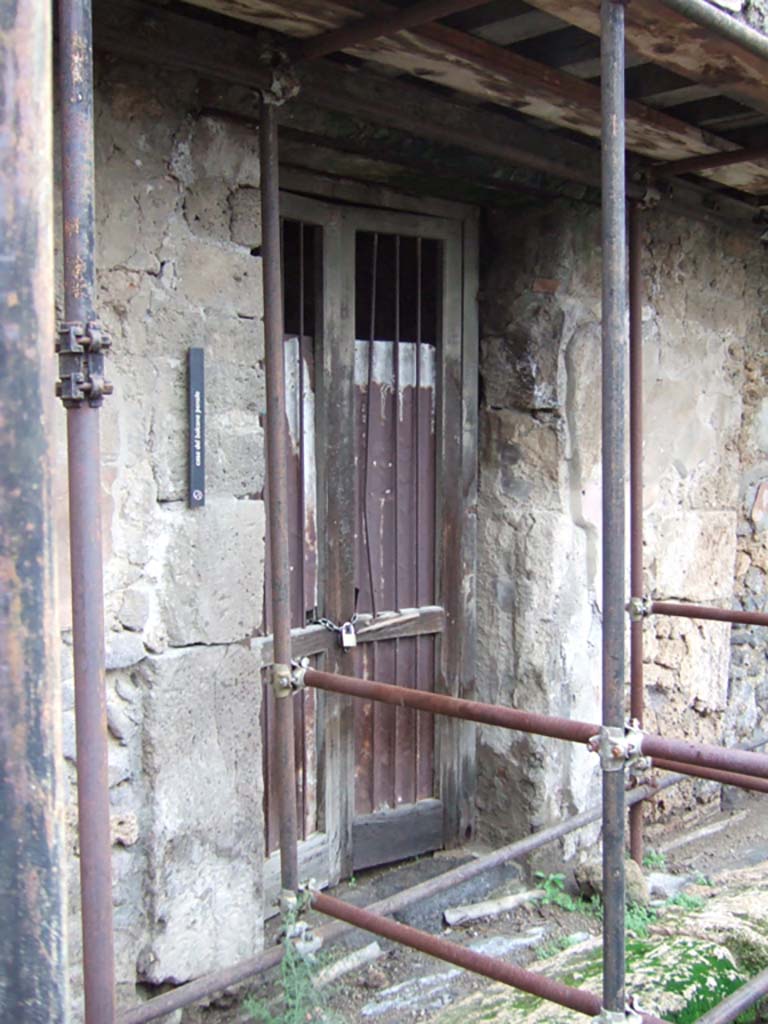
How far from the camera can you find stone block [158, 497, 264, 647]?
2.44 meters

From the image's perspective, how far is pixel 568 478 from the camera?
354 centimetres

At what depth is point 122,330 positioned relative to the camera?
2.34 m

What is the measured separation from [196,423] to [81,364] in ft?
3.22

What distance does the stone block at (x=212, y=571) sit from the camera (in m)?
2.44

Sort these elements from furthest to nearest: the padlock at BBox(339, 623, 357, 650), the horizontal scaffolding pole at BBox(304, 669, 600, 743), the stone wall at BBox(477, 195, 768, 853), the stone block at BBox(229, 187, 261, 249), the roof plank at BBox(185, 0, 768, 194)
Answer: the stone wall at BBox(477, 195, 768, 853) → the padlock at BBox(339, 623, 357, 650) → the stone block at BBox(229, 187, 261, 249) → the roof plank at BBox(185, 0, 768, 194) → the horizontal scaffolding pole at BBox(304, 669, 600, 743)

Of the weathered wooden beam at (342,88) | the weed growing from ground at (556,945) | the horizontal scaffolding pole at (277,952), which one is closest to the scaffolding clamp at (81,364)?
the weathered wooden beam at (342,88)

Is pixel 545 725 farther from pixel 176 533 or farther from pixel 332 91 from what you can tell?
pixel 332 91

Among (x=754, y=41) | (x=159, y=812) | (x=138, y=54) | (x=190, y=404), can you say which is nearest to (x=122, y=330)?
(x=190, y=404)

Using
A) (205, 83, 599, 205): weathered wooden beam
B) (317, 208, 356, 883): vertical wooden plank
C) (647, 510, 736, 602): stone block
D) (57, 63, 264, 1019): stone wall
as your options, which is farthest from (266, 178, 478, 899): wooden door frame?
(647, 510, 736, 602): stone block

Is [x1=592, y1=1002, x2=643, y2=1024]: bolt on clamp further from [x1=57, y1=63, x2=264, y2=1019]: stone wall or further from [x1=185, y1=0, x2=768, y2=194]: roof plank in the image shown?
[x1=185, y1=0, x2=768, y2=194]: roof plank

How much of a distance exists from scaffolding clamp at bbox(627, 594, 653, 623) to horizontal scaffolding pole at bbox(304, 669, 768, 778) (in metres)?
1.21

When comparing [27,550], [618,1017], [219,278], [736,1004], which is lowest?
[736,1004]

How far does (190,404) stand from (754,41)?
1.39m

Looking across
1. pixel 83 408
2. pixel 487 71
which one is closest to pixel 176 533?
pixel 83 408
